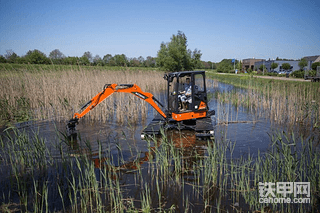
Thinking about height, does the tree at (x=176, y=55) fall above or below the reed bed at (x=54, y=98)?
above

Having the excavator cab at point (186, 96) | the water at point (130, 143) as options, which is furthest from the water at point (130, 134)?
the excavator cab at point (186, 96)

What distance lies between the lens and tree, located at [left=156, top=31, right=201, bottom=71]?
97.5 ft

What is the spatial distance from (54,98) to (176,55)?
22.4m

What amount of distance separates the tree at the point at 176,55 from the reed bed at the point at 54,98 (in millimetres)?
18932

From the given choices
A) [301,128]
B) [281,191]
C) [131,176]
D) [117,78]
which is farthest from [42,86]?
[301,128]

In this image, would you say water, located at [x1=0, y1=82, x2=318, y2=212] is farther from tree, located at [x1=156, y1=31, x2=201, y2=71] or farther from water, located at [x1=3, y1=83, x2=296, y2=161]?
tree, located at [x1=156, y1=31, x2=201, y2=71]

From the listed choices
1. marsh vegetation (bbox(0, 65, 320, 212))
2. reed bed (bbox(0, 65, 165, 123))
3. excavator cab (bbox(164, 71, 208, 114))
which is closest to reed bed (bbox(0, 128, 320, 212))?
marsh vegetation (bbox(0, 65, 320, 212))

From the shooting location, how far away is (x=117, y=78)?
1378cm

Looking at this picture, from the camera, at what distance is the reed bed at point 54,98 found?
937cm

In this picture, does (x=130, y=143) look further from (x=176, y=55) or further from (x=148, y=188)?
(x=176, y=55)

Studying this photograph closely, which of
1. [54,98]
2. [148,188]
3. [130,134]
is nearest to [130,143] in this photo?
[130,134]

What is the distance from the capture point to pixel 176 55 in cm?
2995

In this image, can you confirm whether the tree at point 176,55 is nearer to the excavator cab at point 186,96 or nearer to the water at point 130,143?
the water at point 130,143

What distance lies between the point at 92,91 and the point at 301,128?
31.1ft
